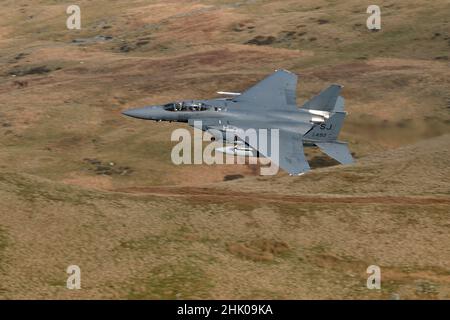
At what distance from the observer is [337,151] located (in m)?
47.8

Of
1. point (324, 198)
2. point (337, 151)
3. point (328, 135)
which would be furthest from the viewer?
point (328, 135)

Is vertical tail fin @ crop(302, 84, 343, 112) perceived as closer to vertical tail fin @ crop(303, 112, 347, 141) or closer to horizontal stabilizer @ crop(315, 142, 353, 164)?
vertical tail fin @ crop(303, 112, 347, 141)

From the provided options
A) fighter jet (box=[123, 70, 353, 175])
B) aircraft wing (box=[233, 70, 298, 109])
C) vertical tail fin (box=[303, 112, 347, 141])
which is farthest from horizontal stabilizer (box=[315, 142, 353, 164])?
aircraft wing (box=[233, 70, 298, 109])

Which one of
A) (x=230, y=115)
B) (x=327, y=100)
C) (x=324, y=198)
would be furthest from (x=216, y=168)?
(x=324, y=198)

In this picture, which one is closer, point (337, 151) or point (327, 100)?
point (337, 151)

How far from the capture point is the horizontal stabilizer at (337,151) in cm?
4681

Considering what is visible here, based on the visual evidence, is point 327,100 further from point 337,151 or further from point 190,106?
point 190,106

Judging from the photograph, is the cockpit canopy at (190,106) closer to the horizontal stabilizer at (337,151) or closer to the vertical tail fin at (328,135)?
the vertical tail fin at (328,135)

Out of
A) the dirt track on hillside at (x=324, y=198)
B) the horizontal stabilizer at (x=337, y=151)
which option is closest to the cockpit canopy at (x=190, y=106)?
the horizontal stabilizer at (x=337, y=151)

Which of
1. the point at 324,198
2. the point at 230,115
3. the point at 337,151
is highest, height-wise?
the point at 230,115

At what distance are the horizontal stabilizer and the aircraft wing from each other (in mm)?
4716

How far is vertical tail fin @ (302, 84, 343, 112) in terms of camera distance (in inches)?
1973

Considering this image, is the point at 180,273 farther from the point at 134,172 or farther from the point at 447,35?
the point at 447,35

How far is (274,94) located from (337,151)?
9.60 meters
